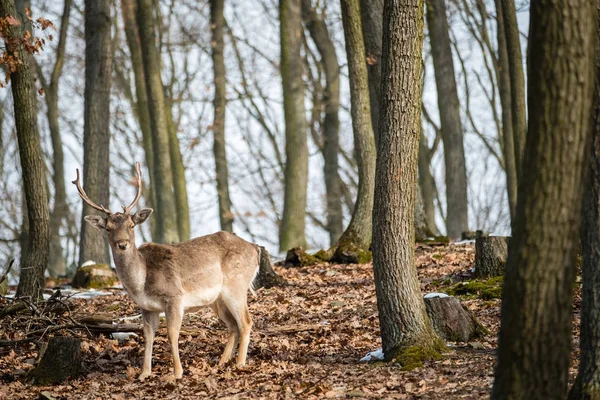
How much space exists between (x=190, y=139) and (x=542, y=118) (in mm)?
26866

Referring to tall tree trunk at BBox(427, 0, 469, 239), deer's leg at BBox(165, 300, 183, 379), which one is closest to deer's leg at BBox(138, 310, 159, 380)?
deer's leg at BBox(165, 300, 183, 379)

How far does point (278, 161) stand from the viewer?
35.7 m

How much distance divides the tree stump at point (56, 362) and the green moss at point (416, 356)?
11.5 ft

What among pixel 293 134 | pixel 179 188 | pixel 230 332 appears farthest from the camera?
pixel 179 188

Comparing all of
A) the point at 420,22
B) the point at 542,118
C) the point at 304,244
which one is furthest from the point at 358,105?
the point at 542,118

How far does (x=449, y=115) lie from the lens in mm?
24234

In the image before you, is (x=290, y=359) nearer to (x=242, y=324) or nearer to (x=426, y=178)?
(x=242, y=324)

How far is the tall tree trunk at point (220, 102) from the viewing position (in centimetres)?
2458

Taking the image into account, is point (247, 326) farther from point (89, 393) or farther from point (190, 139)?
point (190, 139)

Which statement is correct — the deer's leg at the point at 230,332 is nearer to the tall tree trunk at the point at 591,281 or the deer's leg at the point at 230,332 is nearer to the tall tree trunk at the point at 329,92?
the tall tree trunk at the point at 591,281

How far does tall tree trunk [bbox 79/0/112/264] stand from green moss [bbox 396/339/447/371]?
1171cm

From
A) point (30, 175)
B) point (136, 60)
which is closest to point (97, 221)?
point (30, 175)

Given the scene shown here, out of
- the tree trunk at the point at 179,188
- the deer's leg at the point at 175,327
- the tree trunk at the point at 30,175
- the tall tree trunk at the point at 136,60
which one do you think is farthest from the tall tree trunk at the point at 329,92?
Result: the deer's leg at the point at 175,327

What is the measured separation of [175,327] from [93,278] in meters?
7.34
